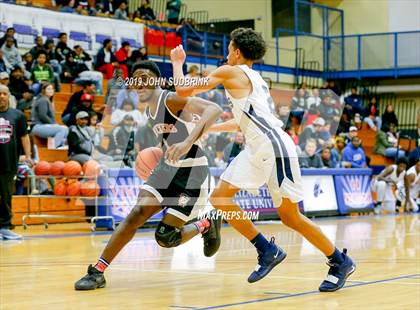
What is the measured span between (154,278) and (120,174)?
6.41 meters

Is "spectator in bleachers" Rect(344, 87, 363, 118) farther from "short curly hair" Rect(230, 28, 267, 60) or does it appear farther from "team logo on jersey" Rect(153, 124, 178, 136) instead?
"team logo on jersey" Rect(153, 124, 178, 136)

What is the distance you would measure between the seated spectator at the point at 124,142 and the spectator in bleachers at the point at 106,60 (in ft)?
17.4

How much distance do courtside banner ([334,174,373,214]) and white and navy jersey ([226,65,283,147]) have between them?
11.5 meters

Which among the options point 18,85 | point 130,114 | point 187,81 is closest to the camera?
point 187,81

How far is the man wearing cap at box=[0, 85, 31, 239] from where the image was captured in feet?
40.7

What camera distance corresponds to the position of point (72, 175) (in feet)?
48.1

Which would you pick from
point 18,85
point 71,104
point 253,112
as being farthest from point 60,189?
point 253,112

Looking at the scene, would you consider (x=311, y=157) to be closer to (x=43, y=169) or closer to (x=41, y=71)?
(x=43, y=169)

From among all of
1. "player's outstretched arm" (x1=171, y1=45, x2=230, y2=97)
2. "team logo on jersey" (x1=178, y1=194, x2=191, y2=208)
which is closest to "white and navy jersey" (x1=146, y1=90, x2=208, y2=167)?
"team logo on jersey" (x1=178, y1=194, x2=191, y2=208)

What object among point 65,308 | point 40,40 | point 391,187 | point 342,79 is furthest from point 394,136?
point 65,308

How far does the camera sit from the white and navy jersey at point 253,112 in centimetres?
682

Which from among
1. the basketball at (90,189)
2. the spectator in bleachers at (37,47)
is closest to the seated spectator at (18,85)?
the spectator in bleachers at (37,47)

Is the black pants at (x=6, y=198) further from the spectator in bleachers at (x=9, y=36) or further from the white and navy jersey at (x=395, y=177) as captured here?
the white and navy jersey at (x=395, y=177)

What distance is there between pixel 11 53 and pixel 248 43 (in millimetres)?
13047
